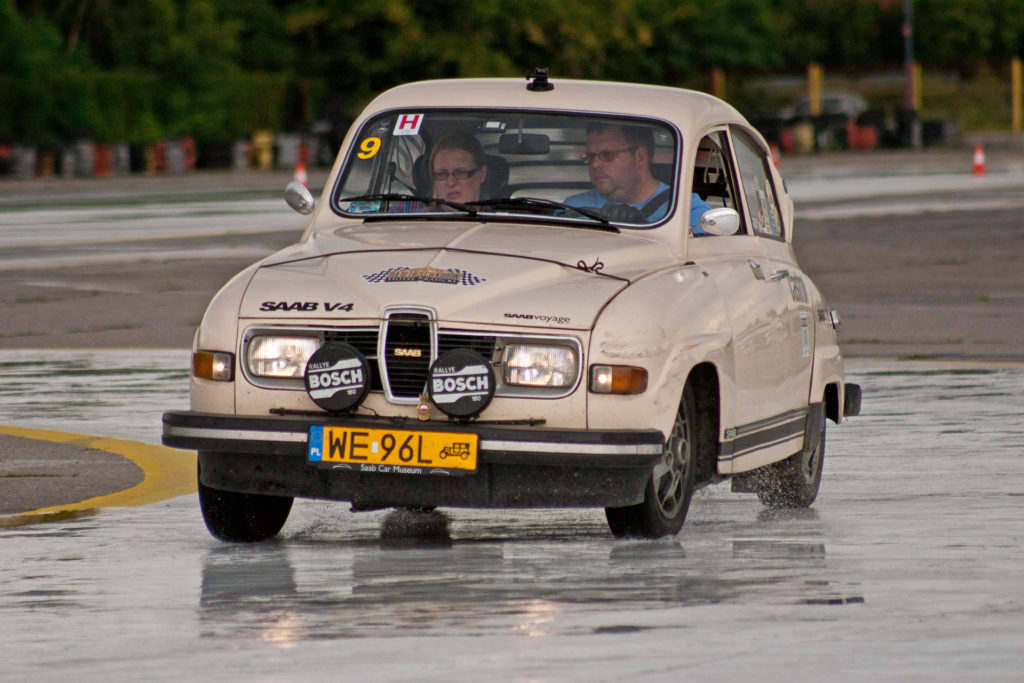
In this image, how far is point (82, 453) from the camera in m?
9.65

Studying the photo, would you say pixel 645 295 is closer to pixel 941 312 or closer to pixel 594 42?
pixel 941 312

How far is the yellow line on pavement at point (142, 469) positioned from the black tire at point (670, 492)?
2.20 m

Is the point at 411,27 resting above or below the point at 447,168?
below

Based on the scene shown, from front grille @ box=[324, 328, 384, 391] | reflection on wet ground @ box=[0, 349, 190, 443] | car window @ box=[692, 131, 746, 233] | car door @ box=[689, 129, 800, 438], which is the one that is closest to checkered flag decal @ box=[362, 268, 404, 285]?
front grille @ box=[324, 328, 384, 391]

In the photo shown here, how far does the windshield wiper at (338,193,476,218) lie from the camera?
7855 millimetres

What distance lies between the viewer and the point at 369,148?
8328 mm

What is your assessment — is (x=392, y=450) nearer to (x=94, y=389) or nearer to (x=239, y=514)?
(x=239, y=514)

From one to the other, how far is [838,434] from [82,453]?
378 centimetres

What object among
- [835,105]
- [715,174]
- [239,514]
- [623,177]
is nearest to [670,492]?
[623,177]

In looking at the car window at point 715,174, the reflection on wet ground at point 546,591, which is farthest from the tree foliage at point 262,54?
the reflection on wet ground at point 546,591

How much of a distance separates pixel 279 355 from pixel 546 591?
1.36m

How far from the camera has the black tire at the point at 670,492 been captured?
711 centimetres

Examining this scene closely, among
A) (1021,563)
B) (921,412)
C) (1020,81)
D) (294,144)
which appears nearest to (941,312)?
(921,412)

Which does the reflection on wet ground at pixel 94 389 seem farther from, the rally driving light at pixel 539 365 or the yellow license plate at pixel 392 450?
the rally driving light at pixel 539 365
